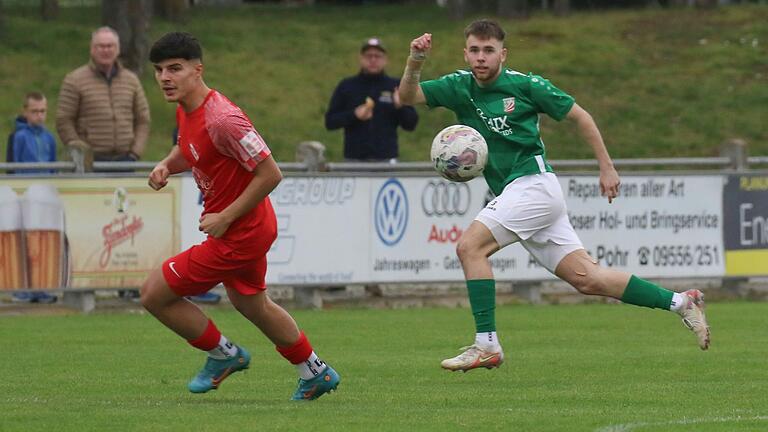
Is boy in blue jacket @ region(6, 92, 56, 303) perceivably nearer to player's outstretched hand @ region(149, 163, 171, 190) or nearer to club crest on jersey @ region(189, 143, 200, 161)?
player's outstretched hand @ region(149, 163, 171, 190)

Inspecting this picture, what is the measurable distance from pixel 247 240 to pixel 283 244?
7.76 meters

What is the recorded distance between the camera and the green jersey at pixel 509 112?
9.55 metres

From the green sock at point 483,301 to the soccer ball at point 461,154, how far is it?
616mm

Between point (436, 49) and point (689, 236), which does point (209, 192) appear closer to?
point (689, 236)

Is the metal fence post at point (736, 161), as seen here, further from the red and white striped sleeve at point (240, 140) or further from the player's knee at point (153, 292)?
the red and white striped sleeve at point (240, 140)

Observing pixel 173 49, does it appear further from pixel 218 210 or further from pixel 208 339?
pixel 208 339

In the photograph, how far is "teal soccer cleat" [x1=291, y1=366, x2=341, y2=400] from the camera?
8.86 metres

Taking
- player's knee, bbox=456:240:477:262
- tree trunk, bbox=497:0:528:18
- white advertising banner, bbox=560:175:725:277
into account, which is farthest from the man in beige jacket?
tree trunk, bbox=497:0:528:18

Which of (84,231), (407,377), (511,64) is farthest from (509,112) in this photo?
(511,64)

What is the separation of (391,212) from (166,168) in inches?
316

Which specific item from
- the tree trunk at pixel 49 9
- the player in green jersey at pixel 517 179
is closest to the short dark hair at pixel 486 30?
the player in green jersey at pixel 517 179

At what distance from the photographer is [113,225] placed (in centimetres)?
1571

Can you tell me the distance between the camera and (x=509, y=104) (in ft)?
31.4

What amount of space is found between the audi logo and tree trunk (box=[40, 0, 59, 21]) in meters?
24.6
